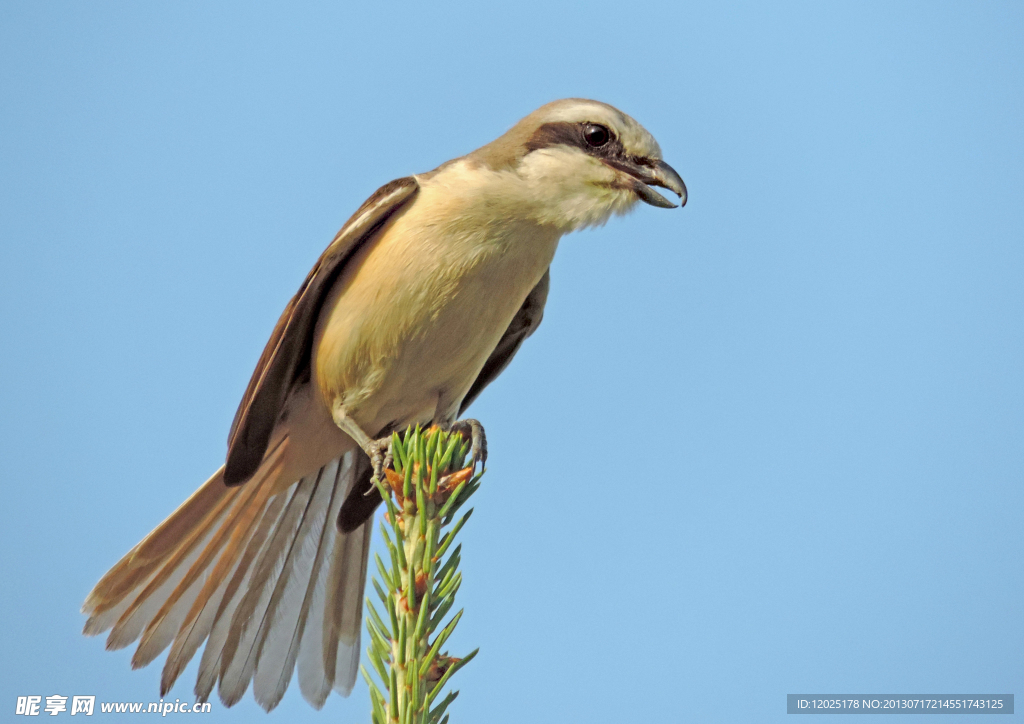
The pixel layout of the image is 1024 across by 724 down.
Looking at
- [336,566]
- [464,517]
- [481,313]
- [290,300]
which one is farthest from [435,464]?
[336,566]

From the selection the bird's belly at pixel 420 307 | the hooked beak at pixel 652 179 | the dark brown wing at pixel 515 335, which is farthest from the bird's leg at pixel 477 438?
the hooked beak at pixel 652 179

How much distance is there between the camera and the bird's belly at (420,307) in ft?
12.4

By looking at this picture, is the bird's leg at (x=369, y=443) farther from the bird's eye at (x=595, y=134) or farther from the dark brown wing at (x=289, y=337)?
the bird's eye at (x=595, y=134)

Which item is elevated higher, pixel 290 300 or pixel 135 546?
pixel 290 300

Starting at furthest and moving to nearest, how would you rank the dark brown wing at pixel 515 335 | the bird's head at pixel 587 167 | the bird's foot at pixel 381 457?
1. the dark brown wing at pixel 515 335
2. the bird's head at pixel 587 167
3. the bird's foot at pixel 381 457

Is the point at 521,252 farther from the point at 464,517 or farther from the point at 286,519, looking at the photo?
the point at 286,519

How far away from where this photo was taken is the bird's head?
12.9 feet

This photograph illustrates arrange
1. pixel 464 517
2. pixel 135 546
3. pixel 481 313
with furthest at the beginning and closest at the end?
pixel 135 546
pixel 481 313
pixel 464 517

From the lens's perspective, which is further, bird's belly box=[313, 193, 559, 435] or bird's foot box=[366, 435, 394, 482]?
bird's belly box=[313, 193, 559, 435]

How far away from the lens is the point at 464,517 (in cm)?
271

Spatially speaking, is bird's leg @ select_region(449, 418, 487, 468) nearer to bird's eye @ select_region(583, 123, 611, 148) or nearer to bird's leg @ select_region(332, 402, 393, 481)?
bird's leg @ select_region(332, 402, 393, 481)

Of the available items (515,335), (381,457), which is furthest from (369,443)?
(515,335)

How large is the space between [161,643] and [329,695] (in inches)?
32.6

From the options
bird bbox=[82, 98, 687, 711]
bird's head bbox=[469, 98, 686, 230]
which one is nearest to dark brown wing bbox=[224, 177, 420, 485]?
bird bbox=[82, 98, 687, 711]
